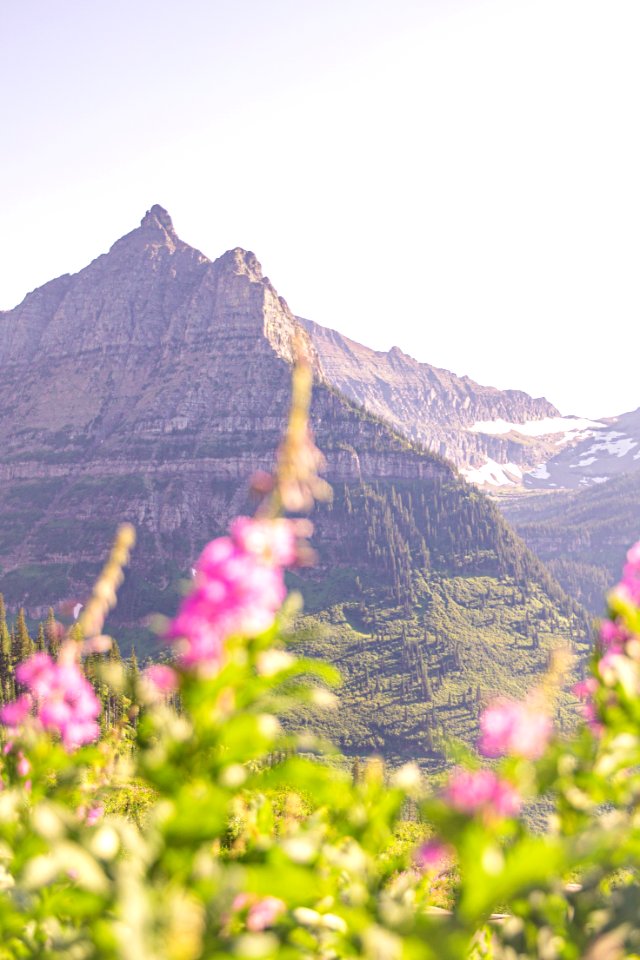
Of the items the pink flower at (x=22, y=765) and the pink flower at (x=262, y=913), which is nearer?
the pink flower at (x=262, y=913)

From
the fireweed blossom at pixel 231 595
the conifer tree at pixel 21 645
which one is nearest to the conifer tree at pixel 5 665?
the conifer tree at pixel 21 645

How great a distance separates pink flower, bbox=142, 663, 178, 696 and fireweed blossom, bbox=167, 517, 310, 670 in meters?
0.16

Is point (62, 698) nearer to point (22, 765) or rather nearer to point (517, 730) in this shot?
point (22, 765)

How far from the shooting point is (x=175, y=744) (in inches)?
179

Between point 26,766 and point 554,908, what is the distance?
5.19m

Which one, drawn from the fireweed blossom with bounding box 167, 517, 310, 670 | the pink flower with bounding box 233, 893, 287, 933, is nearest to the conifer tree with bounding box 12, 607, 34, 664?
the pink flower with bounding box 233, 893, 287, 933

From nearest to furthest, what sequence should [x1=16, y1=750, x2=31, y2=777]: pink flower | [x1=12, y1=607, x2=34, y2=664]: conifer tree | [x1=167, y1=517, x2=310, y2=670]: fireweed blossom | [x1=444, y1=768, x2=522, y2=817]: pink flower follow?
[x1=167, y1=517, x2=310, y2=670]: fireweed blossom, [x1=444, y1=768, x2=522, y2=817]: pink flower, [x1=16, y1=750, x2=31, y2=777]: pink flower, [x1=12, y1=607, x2=34, y2=664]: conifer tree

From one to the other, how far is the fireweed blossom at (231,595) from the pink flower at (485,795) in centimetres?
198

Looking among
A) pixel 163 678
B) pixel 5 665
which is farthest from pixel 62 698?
pixel 5 665

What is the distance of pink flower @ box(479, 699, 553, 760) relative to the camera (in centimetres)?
575

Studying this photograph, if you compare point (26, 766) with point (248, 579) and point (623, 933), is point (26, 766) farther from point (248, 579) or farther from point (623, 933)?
point (623, 933)

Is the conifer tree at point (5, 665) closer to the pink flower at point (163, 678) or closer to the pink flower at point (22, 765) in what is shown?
the pink flower at point (22, 765)

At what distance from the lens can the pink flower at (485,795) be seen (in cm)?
522

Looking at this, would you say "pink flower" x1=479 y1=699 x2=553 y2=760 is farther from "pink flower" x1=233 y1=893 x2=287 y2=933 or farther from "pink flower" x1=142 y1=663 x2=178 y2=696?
"pink flower" x1=142 y1=663 x2=178 y2=696
